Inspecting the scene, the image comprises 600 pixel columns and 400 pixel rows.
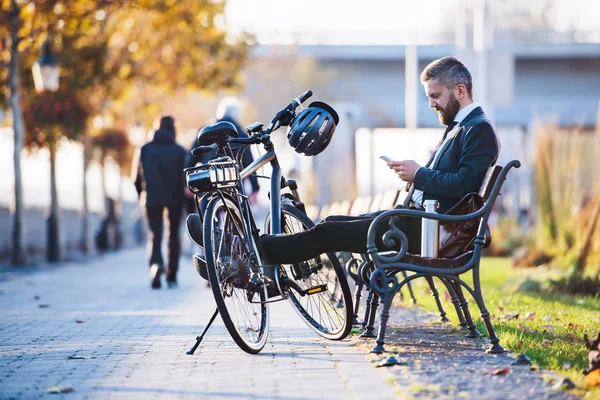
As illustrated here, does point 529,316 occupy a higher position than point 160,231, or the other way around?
point 160,231

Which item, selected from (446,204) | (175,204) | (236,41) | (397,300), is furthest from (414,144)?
(446,204)

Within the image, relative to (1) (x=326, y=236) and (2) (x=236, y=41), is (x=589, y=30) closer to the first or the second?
(2) (x=236, y=41)

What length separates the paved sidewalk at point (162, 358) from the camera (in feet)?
18.8

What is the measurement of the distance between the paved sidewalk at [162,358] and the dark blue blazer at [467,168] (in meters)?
1.03

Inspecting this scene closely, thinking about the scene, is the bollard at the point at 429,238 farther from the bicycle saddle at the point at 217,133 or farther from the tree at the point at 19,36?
the tree at the point at 19,36

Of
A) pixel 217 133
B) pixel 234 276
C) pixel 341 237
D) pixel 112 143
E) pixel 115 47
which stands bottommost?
pixel 234 276

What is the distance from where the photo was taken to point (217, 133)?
7.06 metres

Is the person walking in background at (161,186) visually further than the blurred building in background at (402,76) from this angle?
No

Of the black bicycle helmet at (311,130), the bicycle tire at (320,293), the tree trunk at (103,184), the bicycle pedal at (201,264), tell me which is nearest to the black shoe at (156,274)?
the bicycle tire at (320,293)

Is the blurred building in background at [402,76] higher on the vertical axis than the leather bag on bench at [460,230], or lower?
higher

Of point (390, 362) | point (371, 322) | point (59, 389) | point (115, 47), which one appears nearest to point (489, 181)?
point (390, 362)

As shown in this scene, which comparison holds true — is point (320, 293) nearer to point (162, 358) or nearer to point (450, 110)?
point (162, 358)

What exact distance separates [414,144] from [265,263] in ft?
101

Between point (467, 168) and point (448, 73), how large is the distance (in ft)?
2.00
